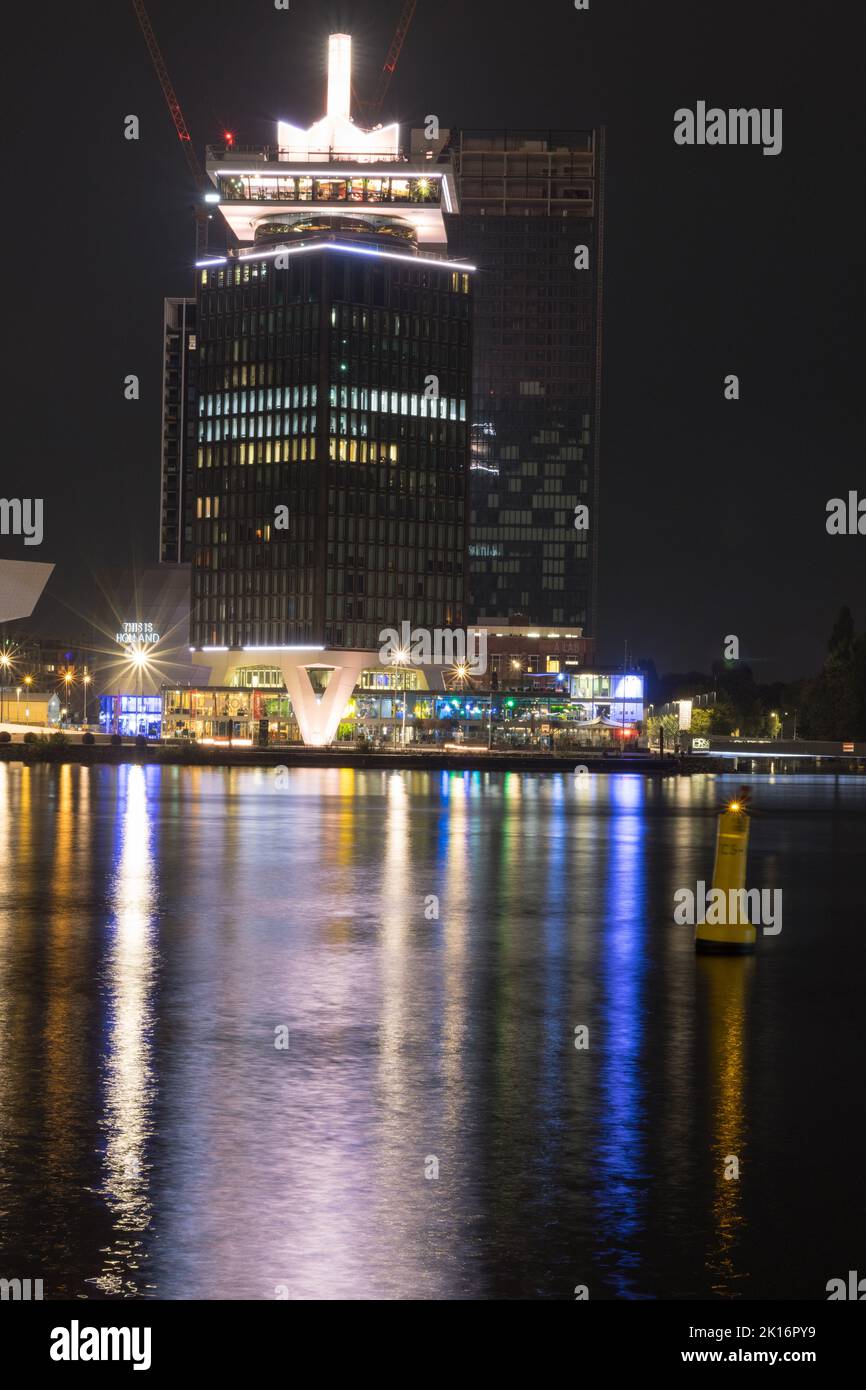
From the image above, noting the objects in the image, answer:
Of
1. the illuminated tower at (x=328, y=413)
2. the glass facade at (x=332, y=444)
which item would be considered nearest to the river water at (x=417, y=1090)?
the illuminated tower at (x=328, y=413)

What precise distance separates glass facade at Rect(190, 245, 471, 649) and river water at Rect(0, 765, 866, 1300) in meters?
134

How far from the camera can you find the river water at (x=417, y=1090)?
7.30 metres

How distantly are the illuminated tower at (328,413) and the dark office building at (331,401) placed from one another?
171 mm

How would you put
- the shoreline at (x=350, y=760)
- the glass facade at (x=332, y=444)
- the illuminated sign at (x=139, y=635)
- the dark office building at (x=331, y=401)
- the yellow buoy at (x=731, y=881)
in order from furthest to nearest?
1. the illuminated sign at (x=139, y=635)
2. the dark office building at (x=331, y=401)
3. the glass facade at (x=332, y=444)
4. the shoreline at (x=350, y=760)
5. the yellow buoy at (x=731, y=881)

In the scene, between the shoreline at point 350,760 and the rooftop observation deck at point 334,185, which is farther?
the rooftop observation deck at point 334,185

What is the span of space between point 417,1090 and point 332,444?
148838 mm

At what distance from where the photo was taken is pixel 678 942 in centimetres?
1866

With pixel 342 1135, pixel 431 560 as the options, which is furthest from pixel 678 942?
pixel 431 560

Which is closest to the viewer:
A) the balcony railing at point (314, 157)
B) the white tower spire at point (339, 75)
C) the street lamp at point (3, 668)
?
the street lamp at point (3, 668)

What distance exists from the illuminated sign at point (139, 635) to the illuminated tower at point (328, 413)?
38.0 ft

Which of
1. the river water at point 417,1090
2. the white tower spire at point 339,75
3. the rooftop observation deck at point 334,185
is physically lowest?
the river water at point 417,1090

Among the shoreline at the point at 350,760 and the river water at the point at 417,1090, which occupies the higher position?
the shoreline at the point at 350,760

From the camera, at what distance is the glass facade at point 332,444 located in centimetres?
15662

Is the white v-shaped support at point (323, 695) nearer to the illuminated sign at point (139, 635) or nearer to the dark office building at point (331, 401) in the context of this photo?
the dark office building at point (331, 401)
